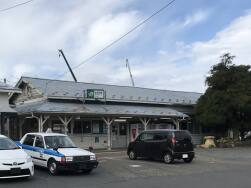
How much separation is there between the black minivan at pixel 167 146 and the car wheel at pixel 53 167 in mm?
7481

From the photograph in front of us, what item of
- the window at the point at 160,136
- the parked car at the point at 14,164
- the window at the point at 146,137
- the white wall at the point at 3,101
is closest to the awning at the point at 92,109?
the white wall at the point at 3,101

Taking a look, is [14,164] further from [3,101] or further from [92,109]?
[92,109]

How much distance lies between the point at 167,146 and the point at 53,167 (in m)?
7.68

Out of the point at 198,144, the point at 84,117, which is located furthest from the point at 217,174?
the point at 198,144

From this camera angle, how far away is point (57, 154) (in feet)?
54.0

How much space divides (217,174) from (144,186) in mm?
4538

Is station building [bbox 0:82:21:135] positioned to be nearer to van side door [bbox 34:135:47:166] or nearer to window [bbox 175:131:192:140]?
van side door [bbox 34:135:47:166]

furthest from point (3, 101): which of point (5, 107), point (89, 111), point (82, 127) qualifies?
point (82, 127)

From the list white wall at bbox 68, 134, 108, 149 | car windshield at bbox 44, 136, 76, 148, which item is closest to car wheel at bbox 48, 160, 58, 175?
car windshield at bbox 44, 136, 76, 148

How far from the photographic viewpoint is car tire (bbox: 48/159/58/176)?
647 inches

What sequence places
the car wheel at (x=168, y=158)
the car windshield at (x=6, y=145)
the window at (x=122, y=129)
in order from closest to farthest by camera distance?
the car windshield at (x=6, y=145) < the car wheel at (x=168, y=158) < the window at (x=122, y=129)

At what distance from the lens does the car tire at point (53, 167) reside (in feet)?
53.9

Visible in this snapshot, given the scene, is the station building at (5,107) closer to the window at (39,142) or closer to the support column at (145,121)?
the window at (39,142)

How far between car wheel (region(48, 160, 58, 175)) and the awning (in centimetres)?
1148
